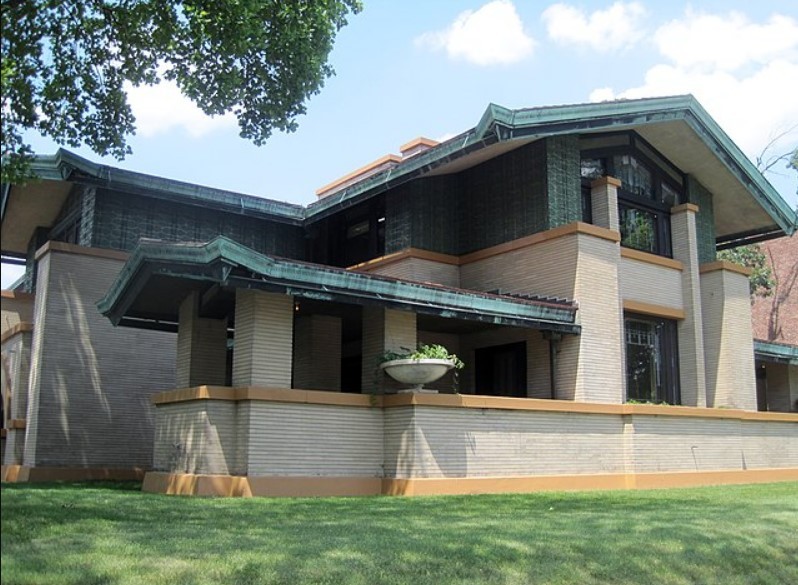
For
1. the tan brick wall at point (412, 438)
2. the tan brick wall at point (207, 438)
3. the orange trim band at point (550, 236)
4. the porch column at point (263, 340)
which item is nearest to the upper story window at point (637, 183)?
the orange trim band at point (550, 236)

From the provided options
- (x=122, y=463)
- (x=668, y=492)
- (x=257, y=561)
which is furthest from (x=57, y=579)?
(x=122, y=463)

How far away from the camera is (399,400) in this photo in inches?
543

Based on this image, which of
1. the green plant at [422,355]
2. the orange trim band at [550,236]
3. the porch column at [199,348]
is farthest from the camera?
the orange trim band at [550,236]

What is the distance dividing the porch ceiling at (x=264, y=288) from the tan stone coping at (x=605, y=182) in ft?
10.2

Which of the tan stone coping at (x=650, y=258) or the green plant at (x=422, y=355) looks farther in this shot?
the tan stone coping at (x=650, y=258)

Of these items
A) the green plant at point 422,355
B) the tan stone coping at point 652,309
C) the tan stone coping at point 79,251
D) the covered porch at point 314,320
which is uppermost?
the tan stone coping at point 79,251

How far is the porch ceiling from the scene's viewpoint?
12375 mm

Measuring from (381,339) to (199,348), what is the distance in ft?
11.2

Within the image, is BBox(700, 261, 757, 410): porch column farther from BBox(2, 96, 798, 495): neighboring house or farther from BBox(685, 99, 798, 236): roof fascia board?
BBox(685, 99, 798, 236): roof fascia board

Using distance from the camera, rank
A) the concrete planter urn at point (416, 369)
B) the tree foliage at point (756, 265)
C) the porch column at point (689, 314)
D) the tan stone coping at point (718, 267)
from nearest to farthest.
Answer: the concrete planter urn at point (416, 369) → the porch column at point (689, 314) → the tan stone coping at point (718, 267) → the tree foliage at point (756, 265)

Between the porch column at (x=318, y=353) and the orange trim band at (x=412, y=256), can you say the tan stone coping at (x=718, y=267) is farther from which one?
the porch column at (x=318, y=353)

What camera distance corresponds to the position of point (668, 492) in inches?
571

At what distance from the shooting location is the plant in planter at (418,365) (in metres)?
13.8

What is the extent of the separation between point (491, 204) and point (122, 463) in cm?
964
